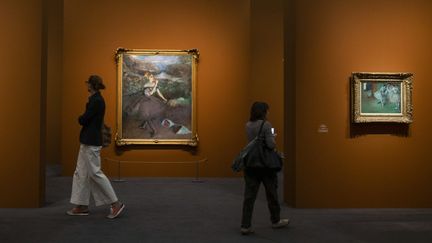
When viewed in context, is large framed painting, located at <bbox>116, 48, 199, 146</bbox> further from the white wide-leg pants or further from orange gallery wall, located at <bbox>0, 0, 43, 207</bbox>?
the white wide-leg pants

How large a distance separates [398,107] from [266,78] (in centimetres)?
604

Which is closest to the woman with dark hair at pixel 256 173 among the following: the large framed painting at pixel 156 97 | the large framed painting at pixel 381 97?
the large framed painting at pixel 381 97

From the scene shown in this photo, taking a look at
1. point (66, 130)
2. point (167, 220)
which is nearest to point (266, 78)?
point (66, 130)

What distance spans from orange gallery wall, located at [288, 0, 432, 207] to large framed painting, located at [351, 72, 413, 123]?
0.16 metres

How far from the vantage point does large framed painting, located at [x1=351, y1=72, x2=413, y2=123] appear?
813 cm

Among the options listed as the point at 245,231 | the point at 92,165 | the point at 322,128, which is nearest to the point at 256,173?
the point at 245,231

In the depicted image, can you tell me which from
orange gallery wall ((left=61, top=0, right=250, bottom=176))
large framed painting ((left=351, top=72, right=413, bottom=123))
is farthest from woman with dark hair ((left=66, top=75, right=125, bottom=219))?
orange gallery wall ((left=61, top=0, right=250, bottom=176))

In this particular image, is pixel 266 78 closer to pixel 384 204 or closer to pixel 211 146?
pixel 211 146

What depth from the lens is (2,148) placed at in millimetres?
7863

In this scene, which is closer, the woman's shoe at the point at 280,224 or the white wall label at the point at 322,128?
the woman's shoe at the point at 280,224

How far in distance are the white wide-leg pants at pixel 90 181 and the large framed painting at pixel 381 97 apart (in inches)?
155

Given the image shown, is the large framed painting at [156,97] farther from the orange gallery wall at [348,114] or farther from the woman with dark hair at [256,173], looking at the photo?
the woman with dark hair at [256,173]

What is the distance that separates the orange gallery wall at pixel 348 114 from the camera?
819cm

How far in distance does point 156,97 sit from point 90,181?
17.7 ft
